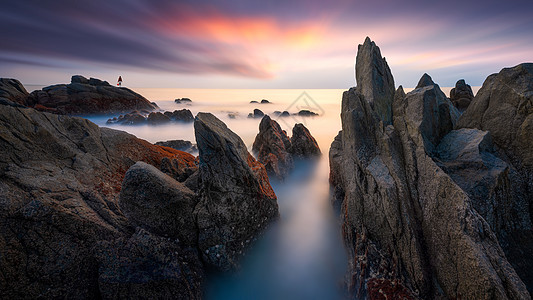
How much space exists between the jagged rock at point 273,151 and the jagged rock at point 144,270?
17.5 m

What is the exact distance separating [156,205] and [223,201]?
367 cm

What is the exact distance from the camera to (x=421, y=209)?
31.4 feet

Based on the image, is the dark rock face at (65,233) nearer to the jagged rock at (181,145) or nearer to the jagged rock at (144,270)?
the jagged rock at (144,270)

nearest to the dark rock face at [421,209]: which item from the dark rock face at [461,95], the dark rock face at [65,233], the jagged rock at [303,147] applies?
the dark rock face at [65,233]

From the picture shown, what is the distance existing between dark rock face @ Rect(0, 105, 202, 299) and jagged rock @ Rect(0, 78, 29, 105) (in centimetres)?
7187

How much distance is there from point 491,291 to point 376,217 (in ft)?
15.3

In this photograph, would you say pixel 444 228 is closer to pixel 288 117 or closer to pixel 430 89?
pixel 430 89

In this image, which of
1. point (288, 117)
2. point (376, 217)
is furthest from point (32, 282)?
point (288, 117)

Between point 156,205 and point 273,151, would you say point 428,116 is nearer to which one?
point 156,205

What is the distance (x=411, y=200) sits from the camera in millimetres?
9992

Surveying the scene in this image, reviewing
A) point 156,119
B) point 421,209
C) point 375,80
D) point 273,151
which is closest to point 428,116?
point 421,209

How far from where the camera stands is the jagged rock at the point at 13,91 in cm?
5562

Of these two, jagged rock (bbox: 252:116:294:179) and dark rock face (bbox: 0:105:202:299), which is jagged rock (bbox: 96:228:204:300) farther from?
jagged rock (bbox: 252:116:294:179)

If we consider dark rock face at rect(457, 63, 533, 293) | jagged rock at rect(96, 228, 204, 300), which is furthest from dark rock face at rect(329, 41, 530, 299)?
jagged rock at rect(96, 228, 204, 300)
